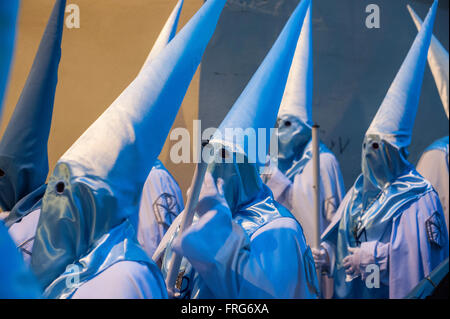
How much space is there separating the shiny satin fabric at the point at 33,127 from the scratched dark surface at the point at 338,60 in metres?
0.54

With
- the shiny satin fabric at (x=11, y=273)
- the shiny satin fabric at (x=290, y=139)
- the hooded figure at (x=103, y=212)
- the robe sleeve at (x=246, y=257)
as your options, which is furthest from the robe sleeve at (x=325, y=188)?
the shiny satin fabric at (x=11, y=273)

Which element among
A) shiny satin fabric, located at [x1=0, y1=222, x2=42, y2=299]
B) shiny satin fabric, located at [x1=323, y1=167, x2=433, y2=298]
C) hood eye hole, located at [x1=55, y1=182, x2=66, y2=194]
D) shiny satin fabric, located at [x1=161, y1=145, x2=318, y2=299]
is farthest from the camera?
shiny satin fabric, located at [x1=323, y1=167, x2=433, y2=298]

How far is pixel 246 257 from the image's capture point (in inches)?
67.9

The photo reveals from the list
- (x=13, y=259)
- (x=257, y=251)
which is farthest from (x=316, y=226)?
(x=13, y=259)

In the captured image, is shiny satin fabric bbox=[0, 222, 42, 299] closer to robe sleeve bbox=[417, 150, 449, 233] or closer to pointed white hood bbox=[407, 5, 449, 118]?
pointed white hood bbox=[407, 5, 449, 118]

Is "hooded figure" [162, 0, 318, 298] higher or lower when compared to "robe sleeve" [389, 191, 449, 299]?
higher

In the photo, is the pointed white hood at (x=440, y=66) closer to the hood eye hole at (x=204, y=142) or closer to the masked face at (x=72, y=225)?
the hood eye hole at (x=204, y=142)

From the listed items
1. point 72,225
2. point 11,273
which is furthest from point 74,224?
point 11,273

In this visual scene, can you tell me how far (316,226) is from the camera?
7.91 feet

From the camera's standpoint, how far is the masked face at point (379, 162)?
118 inches

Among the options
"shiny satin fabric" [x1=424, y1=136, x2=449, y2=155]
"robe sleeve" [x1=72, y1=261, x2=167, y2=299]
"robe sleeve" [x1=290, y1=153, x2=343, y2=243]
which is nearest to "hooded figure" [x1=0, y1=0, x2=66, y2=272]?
"robe sleeve" [x1=72, y1=261, x2=167, y2=299]

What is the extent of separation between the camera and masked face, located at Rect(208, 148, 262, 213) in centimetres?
189

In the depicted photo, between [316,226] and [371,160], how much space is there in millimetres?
802

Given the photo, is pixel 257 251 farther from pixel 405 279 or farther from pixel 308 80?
pixel 308 80
